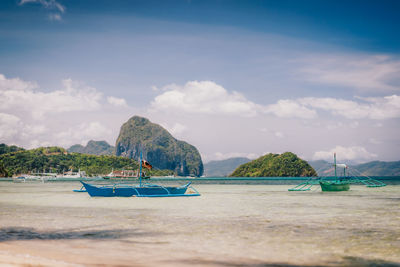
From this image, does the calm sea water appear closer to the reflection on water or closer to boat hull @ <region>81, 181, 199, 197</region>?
the reflection on water

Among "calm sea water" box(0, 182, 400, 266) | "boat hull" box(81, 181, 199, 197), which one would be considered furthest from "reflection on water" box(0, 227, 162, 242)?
"boat hull" box(81, 181, 199, 197)

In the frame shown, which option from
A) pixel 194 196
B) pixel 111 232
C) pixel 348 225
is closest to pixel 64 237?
pixel 111 232

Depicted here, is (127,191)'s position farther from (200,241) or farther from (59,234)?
(200,241)

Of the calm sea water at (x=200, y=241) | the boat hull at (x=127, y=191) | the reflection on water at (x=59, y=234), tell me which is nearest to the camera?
the calm sea water at (x=200, y=241)

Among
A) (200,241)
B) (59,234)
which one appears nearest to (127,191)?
(59,234)

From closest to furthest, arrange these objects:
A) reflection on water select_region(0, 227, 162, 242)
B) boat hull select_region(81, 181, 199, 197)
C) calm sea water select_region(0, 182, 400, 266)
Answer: calm sea water select_region(0, 182, 400, 266) → reflection on water select_region(0, 227, 162, 242) → boat hull select_region(81, 181, 199, 197)

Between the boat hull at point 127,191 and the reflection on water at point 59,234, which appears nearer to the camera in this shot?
the reflection on water at point 59,234

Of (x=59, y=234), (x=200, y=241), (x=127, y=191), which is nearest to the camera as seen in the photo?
(x=200, y=241)

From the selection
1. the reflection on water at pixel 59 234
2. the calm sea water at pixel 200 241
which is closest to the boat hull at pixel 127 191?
the calm sea water at pixel 200 241

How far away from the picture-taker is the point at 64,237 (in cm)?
1331

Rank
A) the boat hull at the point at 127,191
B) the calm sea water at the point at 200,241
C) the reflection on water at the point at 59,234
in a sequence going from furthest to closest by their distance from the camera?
the boat hull at the point at 127,191 < the reflection on water at the point at 59,234 < the calm sea water at the point at 200,241

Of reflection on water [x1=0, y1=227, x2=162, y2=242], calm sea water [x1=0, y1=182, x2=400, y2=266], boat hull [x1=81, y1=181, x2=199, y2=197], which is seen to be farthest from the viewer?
boat hull [x1=81, y1=181, x2=199, y2=197]

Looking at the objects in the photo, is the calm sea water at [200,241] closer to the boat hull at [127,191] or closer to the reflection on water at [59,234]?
the reflection on water at [59,234]

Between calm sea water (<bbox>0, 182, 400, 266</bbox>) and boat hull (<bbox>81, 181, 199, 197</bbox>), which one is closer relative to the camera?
calm sea water (<bbox>0, 182, 400, 266</bbox>)
